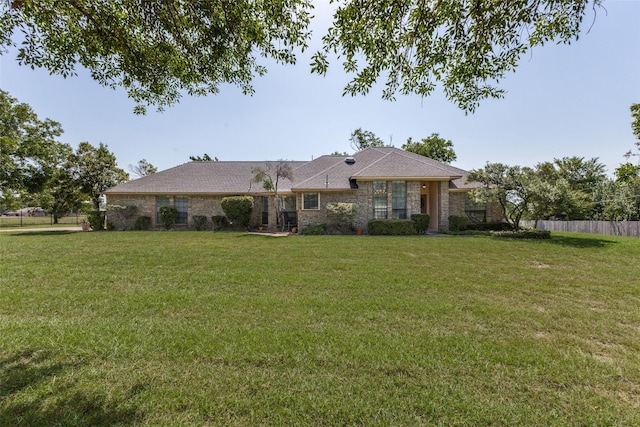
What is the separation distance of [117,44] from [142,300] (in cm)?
428

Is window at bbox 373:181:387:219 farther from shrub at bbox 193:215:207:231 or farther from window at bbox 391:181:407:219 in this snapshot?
shrub at bbox 193:215:207:231

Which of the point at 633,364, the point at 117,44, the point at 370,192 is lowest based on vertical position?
the point at 633,364

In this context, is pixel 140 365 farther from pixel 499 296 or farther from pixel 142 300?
pixel 499 296

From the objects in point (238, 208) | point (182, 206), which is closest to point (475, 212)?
point (238, 208)

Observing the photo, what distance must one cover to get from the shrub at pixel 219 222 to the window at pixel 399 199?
11.8 metres

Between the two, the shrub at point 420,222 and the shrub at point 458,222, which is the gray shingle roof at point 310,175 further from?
the shrub at point 420,222

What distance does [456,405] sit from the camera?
240 centimetres

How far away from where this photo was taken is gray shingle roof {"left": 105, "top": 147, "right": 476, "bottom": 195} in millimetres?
17141

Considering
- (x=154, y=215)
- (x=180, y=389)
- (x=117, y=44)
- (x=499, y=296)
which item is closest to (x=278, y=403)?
(x=180, y=389)

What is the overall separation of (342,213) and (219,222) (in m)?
9.16

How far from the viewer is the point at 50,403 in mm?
2375

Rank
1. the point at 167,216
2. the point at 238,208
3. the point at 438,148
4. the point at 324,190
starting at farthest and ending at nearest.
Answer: the point at 438,148 < the point at 167,216 < the point at 238,208 < the point at 324,190

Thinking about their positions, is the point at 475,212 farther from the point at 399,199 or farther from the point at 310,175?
the point at 310,175

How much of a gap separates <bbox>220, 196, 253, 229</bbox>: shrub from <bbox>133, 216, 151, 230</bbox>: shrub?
19.7 ft
